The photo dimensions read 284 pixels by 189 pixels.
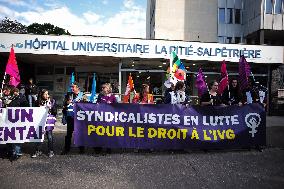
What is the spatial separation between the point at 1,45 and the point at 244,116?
13664 mm

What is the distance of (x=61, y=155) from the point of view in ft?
23.6

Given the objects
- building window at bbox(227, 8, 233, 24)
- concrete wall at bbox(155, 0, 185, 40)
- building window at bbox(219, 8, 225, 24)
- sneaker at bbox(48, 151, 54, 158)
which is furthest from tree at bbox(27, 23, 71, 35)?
sneaker at bbox(48, 151, 54, 158)

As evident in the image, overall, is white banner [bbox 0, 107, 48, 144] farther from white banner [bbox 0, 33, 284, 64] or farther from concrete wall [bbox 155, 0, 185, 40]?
concrete wall [bbox 155, 0, 185, 40]

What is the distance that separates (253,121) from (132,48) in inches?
419

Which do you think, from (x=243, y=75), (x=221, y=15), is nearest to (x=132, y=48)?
(x=243, y=75)

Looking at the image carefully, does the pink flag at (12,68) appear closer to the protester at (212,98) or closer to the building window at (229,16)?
the protester at (212,98)

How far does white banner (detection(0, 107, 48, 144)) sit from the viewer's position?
23.0ft

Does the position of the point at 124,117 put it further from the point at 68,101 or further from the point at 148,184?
the point at 148,184

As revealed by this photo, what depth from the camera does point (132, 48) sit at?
1725 cm

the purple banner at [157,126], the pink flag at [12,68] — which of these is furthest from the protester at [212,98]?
the pink flag at [12,68]

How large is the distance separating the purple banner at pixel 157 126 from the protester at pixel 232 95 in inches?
34.7

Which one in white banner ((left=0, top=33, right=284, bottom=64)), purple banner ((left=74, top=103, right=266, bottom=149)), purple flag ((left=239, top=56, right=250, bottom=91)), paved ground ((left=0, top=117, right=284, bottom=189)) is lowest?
paved ground ((left=0, top=117, right=284, bottom=189))

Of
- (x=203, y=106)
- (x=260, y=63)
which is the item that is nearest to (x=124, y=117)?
(x=203, y=106)

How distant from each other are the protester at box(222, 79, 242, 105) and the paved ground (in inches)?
58.5
